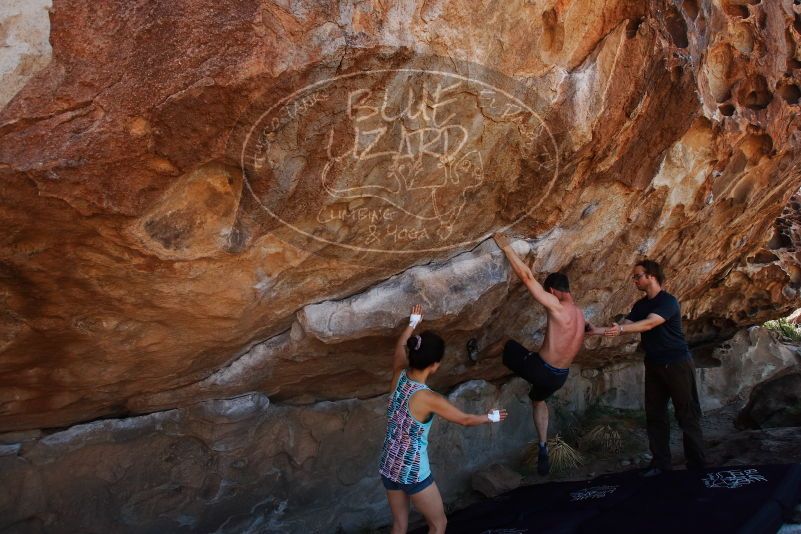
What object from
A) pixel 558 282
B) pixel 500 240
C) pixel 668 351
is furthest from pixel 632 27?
pixel 668 351

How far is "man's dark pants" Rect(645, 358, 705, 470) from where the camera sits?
379 cm

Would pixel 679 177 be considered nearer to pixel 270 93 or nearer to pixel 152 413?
pixel 270 93

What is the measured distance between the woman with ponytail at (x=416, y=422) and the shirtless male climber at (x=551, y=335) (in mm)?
935

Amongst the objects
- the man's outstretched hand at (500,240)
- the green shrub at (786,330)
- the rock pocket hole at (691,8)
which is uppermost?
the rock pocket hole at (691,8)

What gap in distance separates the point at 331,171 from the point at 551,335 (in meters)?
1.73

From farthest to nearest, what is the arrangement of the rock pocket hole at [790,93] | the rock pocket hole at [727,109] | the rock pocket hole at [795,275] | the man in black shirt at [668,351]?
the rock pocket hole at [795,275]
the rock pocket hole at [790,93]
the rock pocket hole at [727,109]
the man in black shirt at [668,351]

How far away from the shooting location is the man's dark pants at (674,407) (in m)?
3.79

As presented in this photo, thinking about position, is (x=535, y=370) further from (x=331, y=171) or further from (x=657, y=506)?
(x=331, y=171)

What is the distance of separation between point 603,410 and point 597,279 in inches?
76.7

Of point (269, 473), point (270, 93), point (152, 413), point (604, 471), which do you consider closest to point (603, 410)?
point (604, 471)

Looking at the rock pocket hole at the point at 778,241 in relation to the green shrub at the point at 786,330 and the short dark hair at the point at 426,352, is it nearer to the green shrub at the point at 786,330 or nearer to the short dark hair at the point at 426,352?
the green shrub at the point at 786,330

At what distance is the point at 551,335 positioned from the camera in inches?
147

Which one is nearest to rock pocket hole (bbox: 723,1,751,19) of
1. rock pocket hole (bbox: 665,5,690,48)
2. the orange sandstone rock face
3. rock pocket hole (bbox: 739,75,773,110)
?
the orange sandstone rock face

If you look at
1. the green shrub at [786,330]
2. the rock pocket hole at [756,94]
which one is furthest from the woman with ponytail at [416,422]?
the green shrub at [786,330]
